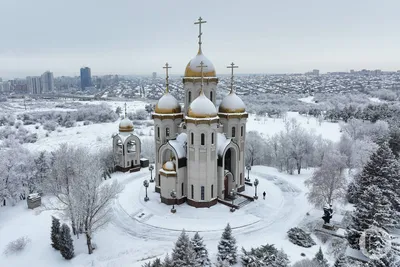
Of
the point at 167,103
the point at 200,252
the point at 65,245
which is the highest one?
the point at 167,103

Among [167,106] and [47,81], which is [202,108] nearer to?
[167,106]

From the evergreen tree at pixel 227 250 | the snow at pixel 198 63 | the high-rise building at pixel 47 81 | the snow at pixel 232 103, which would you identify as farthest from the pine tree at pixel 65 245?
the high-rise building at pixel 47 81

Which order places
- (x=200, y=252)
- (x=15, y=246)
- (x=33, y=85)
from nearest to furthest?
(x=200, y=252) → (x=15, y=246) → (x=33, y=85)

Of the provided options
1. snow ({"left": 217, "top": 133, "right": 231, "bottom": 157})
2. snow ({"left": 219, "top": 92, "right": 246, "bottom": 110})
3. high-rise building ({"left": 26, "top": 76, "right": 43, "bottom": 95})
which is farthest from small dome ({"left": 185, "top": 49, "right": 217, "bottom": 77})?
high-rise building ({"left": 26, "top": 76, "right": 43, "bottom": 95})

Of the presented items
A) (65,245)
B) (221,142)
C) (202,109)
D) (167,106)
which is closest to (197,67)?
(167,106)

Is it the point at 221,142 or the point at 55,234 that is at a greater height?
the point at 221,142

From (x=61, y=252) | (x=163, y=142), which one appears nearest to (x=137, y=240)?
(x=61, y=252)

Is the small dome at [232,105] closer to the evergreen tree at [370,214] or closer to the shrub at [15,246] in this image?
the evergreen tree at [370,214]

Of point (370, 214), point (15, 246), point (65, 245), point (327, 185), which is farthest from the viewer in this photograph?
point (327, 185)
